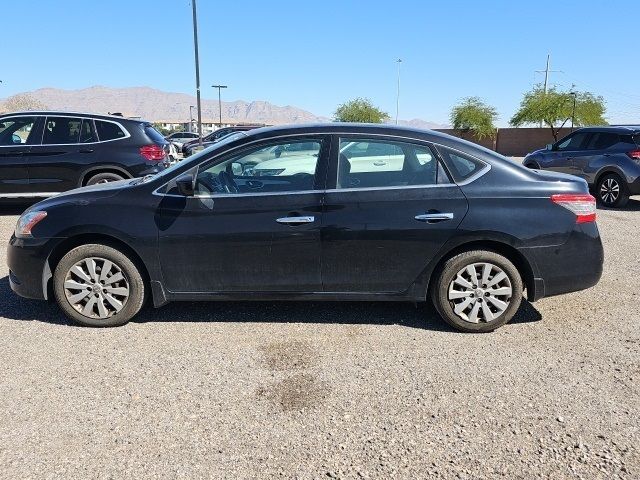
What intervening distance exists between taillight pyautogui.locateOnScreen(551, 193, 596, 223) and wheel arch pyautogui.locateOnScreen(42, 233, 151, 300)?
11.1 feet

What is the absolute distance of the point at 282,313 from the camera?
4.67 meters

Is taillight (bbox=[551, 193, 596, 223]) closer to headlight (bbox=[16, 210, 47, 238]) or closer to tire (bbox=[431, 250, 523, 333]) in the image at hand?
tire (bbox=[431, 250, 523, 333])

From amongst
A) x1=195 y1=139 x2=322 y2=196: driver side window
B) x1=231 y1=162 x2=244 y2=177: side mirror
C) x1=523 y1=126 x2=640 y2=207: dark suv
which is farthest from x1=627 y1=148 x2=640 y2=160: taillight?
x1=231 y1=162 x2=244 y2=177: side mirror

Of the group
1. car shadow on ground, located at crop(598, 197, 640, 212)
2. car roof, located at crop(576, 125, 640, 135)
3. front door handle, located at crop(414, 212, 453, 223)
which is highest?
car roof, located at crop(576, 125, 640, 135)

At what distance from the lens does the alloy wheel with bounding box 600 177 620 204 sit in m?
11.1

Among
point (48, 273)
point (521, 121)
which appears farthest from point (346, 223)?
point (521, 121)

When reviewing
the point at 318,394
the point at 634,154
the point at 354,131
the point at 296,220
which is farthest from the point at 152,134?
the point at 634,154

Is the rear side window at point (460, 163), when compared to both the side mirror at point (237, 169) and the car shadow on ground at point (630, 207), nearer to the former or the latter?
the side mirror at point (237, 169)

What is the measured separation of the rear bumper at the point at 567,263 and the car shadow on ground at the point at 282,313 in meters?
0.46

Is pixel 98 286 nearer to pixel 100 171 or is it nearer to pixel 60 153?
pixel 100 171

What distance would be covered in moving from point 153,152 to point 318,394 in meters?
6.85

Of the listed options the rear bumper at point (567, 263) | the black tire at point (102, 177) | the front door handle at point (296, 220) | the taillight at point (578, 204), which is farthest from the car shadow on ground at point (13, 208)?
the taillight at point (578, 204)

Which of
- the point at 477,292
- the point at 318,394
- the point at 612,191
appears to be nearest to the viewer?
the point at 318,394

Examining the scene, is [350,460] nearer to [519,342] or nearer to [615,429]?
[615,429]
